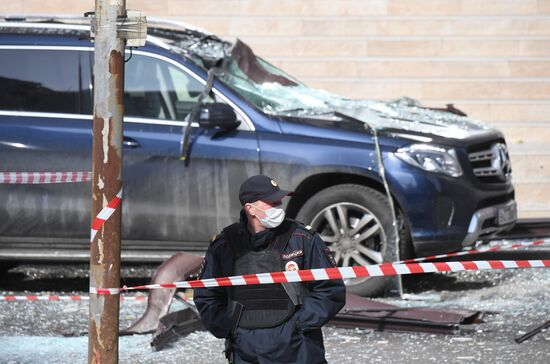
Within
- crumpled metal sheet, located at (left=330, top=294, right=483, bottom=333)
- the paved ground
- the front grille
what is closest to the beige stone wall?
the front grille

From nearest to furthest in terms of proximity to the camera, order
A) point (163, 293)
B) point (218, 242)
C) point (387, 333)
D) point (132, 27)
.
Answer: point (218, 242) < point (132, 27) < point (387, 333) < point (163, 293)

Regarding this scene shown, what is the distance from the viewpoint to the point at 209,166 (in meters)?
8.83

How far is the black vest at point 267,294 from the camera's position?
4.83 m

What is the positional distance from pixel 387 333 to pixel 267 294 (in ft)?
10.2

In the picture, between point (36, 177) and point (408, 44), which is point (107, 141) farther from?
point (408, 44)

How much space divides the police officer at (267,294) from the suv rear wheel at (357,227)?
3772 millimetres

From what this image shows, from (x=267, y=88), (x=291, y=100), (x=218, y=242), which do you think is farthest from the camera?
(x=267, y=88)

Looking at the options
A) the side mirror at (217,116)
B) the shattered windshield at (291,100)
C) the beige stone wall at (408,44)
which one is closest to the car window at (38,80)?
the shattered windshield at (291,100)

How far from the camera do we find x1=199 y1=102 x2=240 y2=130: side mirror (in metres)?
8.74

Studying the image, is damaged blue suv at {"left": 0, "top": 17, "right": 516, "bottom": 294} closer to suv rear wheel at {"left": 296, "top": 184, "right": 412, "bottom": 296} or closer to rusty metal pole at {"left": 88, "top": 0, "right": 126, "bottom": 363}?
suv rear wheel at {"left": 296, "top": 184, "right": 412, "bottom": 296}

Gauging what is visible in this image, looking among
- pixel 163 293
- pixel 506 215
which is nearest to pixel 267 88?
pixel 506 215

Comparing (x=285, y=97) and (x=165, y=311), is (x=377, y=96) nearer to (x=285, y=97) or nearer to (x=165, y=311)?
(x=285, y=97)

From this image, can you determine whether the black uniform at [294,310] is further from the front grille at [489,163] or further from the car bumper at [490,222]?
the front grille at [489,163]

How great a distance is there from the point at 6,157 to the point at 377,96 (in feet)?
19.7
